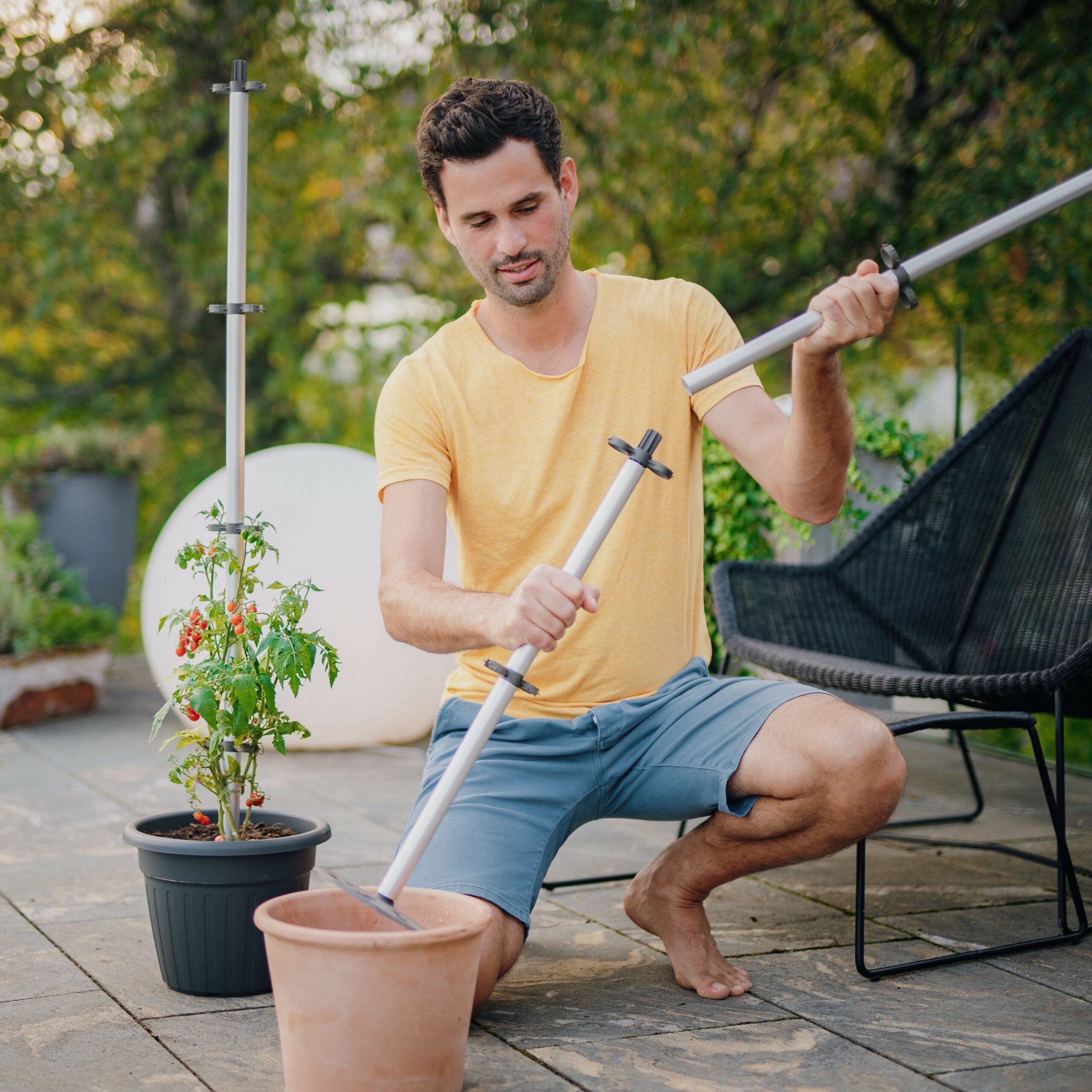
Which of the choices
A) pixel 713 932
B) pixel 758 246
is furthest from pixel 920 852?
pixel 758 246

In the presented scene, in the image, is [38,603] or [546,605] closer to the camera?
[546,605]

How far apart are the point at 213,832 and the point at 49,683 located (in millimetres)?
2732

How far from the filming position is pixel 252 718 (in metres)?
2.33

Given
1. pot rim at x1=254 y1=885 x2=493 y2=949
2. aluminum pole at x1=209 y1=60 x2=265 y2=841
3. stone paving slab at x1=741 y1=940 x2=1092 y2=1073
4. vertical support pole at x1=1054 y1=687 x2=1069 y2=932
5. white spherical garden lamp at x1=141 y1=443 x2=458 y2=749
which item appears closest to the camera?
pot rim at x1=254 y1=885 x2=493 y2=949

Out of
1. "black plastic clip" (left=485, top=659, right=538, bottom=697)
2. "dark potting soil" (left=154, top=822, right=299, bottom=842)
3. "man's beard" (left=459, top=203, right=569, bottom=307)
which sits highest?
"man's beard" (left=459, top=203, right=569, bottom=307)

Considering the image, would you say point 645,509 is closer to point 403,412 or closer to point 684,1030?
point 403,412

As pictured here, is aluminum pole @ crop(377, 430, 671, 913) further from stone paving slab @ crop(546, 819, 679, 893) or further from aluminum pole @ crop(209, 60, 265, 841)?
stone paving slab @ crop(546, 819, 679, 893)

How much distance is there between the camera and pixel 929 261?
1.81 meters

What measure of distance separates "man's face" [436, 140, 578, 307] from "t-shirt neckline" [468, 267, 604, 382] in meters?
0.10

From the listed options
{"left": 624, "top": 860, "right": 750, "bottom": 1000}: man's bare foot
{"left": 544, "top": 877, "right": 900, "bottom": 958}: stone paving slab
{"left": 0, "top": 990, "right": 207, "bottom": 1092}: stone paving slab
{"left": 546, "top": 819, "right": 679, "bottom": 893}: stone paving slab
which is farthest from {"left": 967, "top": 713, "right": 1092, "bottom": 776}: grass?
{"left": 0, "top": 990, "right": 207, "bottom": 1092}: stone paving slab

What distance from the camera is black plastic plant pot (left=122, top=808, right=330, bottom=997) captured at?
221cm

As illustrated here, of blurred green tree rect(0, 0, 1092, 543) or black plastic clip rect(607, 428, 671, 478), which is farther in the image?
blurred green tree rect(0, 0, 1092, 543)

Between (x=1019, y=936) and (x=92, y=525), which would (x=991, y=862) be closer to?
(x=1019, y=936)

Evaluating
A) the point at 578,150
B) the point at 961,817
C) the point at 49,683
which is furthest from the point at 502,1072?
the point at 578,150
